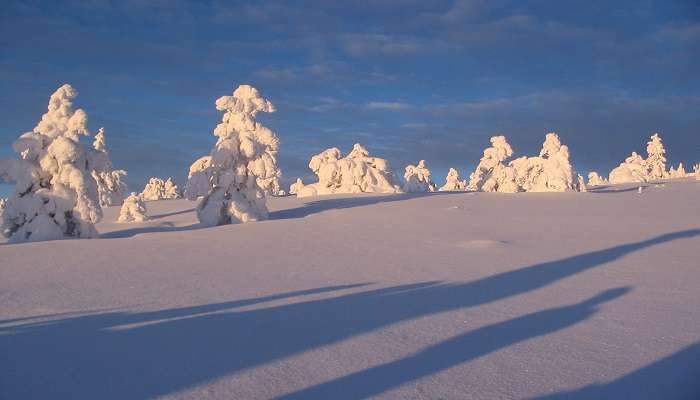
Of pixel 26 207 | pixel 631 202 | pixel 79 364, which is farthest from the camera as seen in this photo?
pixel 631 202

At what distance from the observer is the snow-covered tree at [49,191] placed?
1417cm

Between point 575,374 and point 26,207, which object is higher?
point 26,207

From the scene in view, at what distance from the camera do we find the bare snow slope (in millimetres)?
4188

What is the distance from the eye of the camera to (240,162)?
18.9 m

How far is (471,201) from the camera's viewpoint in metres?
23.5

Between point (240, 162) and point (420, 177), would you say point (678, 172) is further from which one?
point (240, 162)

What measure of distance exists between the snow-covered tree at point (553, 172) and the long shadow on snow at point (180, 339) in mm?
24567

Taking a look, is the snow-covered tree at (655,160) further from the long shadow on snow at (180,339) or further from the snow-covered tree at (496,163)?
the long shadow on snow at (180,339)

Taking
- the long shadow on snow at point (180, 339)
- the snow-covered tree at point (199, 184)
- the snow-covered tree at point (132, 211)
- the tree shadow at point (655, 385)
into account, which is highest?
the snow-covered tree at point (199, 184)

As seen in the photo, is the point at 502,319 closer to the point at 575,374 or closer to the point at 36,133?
the point at 575,374

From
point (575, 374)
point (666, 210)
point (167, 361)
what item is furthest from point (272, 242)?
point (666, 210)

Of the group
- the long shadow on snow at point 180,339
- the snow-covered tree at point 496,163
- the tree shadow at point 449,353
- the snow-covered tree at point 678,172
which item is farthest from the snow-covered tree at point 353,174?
the snow-covered tree at point 678,172

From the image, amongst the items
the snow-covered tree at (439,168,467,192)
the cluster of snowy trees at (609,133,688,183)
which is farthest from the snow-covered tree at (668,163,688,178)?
the snow-covered tree at (439,168,467,192)

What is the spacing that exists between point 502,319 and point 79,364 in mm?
4448
